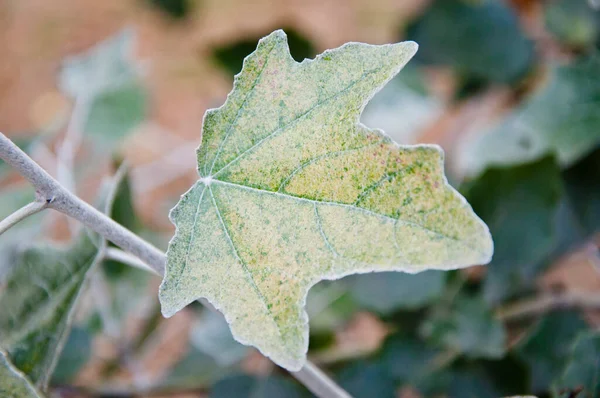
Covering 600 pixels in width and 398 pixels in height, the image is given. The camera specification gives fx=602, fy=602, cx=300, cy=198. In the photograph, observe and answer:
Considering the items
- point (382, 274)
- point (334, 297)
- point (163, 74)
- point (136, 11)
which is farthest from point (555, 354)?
point (136, 11)

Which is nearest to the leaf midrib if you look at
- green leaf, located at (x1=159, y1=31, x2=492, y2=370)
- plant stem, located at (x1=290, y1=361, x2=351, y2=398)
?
green leaf, located at (x1=159, y1=31, x2=492, y2=370)

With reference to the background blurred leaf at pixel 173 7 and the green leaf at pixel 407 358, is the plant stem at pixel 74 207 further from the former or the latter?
the background blurred leaf at pixel 173 7

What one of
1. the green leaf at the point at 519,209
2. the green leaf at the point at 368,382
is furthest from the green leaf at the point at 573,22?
the green leaf at the point at 368,382

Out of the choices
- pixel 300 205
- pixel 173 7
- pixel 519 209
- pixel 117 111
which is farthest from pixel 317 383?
pixel 173 7

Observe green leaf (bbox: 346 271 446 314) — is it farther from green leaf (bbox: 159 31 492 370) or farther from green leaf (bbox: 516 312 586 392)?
green leaf (bbox: 159 31 492 370)

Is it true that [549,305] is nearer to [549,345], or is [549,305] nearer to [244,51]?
[549,345]

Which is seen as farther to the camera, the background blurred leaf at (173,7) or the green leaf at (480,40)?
the background blurred leaf at (173,7)

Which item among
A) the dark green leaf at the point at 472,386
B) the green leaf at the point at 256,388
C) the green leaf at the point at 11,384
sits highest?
the green leaf at the point at 11,384
